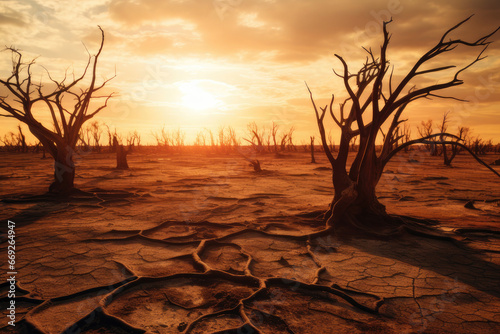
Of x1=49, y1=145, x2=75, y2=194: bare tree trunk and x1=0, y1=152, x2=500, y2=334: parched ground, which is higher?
x1=49, y1=145, x2=75, y2=194: bare tree trunk

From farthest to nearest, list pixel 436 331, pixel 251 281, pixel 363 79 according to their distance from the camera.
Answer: pixel 363 79
pixel 251 281
pixel 436 331

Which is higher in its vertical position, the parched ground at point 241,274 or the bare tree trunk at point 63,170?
the bare tree trunk at point 63,170

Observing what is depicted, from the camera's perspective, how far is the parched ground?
250cm

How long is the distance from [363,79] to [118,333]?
18.2ft

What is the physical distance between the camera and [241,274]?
11.1 feet

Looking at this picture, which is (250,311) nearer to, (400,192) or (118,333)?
(118,333)

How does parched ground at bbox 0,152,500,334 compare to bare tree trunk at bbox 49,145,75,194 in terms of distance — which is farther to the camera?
bare tree trunk at bbox 49,145,75,194

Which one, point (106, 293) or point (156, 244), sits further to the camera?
point (156, 244)

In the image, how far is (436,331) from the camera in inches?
91.6

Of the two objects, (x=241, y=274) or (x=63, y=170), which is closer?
(x=241, y=274)

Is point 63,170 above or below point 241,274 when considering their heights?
above

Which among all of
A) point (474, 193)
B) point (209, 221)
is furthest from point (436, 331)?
point (474, 193)

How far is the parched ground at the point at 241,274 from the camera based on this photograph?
8.19ft

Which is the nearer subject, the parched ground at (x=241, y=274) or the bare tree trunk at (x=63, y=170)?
the parched ground at (x=241, y=274)
